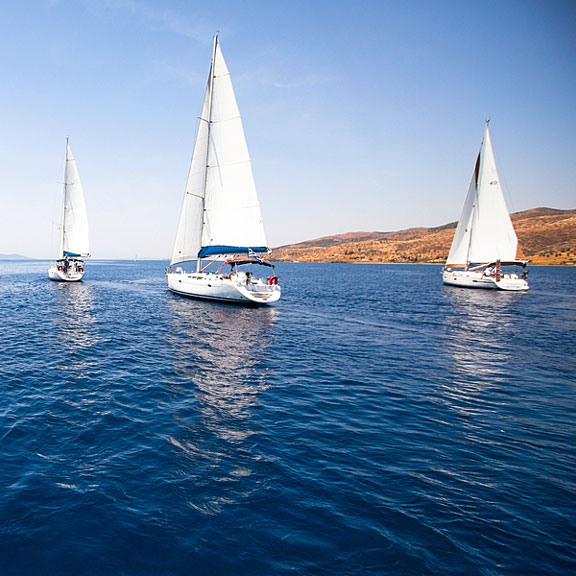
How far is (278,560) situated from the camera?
5.74 meters

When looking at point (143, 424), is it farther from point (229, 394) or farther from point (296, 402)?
point (296, 402)

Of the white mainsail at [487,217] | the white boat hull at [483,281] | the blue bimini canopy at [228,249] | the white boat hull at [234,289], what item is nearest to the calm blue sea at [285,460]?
the white boat hull at [234,289]

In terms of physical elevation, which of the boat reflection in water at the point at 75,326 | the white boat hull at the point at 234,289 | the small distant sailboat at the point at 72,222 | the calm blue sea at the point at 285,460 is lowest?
the calm blue sea at the point at 285,460

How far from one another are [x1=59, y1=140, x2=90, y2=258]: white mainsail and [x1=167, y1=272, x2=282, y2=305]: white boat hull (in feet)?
103

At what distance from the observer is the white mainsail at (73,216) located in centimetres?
5566

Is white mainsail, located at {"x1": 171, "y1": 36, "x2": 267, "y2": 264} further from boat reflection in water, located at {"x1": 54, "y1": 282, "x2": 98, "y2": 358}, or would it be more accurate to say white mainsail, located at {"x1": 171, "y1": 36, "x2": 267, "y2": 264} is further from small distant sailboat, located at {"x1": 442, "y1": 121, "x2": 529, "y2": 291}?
small distant sailboat, located at {"x1": 442, "y1": 121, "x2": 529, "y2": 291}

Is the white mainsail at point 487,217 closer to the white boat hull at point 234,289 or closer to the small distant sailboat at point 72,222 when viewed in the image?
the white boat hull at point 234,289

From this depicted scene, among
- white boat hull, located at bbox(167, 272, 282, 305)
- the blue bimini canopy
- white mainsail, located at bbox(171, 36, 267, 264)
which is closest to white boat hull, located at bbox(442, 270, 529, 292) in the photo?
white boat hull, located at bbox(167, 272, 282, 305)

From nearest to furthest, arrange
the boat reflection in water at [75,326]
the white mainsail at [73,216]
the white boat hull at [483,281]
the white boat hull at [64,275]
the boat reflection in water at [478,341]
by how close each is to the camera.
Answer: the boat reflection in water at [478,341], the boat reflection in water at [75,326], the white boat hull at [483,281], the white mainsail at [73,216], the white boat hull at [64,275]

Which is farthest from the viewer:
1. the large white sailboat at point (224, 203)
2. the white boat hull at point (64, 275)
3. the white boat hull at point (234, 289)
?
the white boat hull at point (64, 275)

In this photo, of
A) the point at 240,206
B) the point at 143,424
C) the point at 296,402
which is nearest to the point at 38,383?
the point at 143,424

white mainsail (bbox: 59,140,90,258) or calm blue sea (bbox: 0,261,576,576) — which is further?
white mainsail (bbox: 59,140,90,258)

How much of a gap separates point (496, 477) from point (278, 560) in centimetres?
565

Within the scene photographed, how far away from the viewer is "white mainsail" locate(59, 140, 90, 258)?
55656 mm
